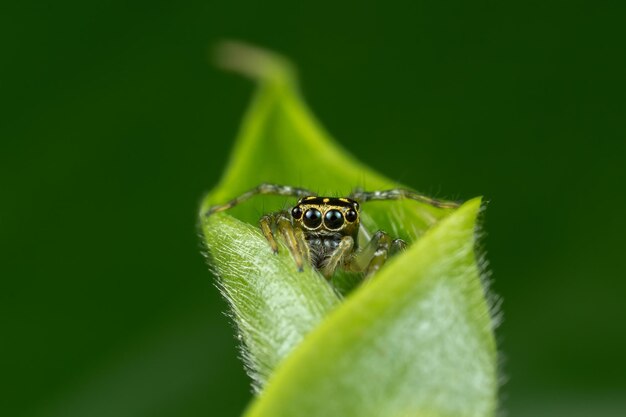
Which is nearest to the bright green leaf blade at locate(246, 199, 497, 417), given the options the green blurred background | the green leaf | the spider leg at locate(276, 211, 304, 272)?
the green leaf

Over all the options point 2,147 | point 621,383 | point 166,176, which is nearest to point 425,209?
point 621,383

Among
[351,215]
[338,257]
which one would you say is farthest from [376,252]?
[351,215]

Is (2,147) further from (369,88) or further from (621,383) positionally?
(621,383)

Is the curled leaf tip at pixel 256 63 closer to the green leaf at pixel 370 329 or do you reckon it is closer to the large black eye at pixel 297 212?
the large black eye at pixel 297 212

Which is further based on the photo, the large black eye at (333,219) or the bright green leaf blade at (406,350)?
the large black eye at (333,219)

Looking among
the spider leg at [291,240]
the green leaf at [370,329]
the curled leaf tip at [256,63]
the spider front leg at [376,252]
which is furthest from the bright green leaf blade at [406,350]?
the curled leaf tip at [256,63]

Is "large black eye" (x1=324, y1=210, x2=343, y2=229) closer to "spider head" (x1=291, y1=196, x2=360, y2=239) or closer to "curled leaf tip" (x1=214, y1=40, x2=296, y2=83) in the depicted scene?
"spider head" (x1=291, y1=196, x2=360, y2=239)
